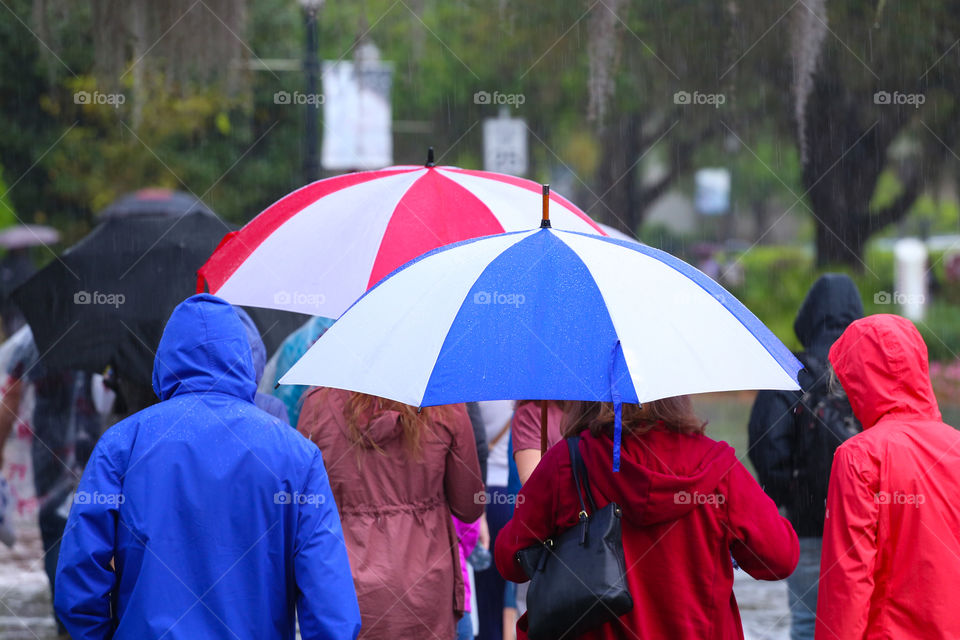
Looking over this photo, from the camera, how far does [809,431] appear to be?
5246 mm

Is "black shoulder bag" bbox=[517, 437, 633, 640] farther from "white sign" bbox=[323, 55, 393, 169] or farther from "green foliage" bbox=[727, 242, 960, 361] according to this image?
"green foliage" bbox=[727, 242, 960, 361]

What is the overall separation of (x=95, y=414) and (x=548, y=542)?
4365 millimetres

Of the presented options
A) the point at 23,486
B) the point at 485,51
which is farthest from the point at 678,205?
the point at 23,486

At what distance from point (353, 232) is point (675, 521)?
1.74m

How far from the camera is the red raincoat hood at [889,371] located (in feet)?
12.3

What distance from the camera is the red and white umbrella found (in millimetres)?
4230

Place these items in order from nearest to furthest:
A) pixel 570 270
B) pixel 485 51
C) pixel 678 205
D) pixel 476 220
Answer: pixel 570 270
pixel 476 220
pixel 485 51
pixel 678 205

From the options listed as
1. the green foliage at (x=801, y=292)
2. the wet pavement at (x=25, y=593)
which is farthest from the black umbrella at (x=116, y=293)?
the green foliage at (x=801, y=292)

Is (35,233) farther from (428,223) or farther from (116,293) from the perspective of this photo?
(428,223)

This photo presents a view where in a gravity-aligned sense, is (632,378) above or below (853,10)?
below

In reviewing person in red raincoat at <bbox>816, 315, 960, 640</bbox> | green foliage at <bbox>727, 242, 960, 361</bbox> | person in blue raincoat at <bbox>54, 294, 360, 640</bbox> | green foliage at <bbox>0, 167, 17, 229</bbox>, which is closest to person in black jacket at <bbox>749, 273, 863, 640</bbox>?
person in red raincoat at <bbox>816, 315, 960, 640</bbox>

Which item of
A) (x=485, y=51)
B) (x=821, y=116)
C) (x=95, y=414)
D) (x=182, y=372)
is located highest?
(x=485, y=51)

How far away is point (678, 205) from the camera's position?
63.3 metres

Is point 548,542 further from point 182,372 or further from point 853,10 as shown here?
point 853,10
